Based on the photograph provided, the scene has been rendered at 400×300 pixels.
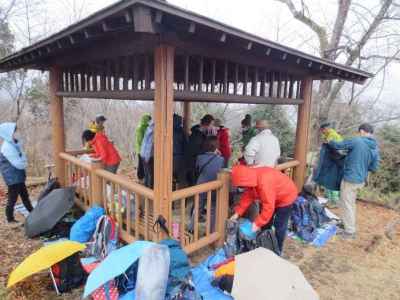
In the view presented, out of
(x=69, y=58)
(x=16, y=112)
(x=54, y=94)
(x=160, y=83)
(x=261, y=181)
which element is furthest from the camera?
(x=16, y=112)

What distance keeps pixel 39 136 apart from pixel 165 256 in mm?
12346

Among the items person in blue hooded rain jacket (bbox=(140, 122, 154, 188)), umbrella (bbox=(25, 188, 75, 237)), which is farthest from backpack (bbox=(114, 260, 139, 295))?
umbrella (bbox=(25, 188, 75, 237))

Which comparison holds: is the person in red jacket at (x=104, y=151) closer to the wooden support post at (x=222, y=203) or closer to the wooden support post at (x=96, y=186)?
the wooden support post at (x=96, y=186)

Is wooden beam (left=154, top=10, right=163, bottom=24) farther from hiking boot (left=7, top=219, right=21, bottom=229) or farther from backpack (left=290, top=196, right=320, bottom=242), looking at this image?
hiking boot (left=7, top=219, right=21, bottom=229)

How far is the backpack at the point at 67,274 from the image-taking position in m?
3.04

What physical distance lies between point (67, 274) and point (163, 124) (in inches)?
79.3

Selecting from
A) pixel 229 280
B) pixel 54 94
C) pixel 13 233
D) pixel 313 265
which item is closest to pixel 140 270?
pixel 229 280

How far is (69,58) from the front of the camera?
427 cm

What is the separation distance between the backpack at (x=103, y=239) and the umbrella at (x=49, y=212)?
3.04ft

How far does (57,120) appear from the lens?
5.16 m

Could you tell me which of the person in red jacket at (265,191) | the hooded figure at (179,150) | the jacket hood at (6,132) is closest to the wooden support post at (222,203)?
the person in red jacket at (265,191)

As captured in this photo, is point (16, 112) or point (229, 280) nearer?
point (229, 280)

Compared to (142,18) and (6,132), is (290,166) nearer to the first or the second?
(142,18)

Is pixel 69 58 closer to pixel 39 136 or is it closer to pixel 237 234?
pixel 237 234
